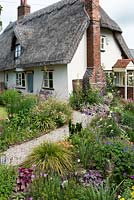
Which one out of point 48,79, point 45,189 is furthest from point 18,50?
point 45,189

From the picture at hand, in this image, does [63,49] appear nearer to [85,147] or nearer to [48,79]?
[48,79]

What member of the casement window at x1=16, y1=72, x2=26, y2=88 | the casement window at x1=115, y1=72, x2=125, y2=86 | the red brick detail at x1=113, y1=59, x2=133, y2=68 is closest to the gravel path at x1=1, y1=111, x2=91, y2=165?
the red brick detail at x1=113, y1=59, x2=133, y2=68

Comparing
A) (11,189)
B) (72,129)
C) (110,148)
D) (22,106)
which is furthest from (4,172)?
(22,106)

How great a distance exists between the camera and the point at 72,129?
35.3 ft

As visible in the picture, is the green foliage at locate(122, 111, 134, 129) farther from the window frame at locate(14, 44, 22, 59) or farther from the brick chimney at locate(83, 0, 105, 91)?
the window frame at locate(14, 44, 22, 59)

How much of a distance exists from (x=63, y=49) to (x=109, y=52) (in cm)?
483

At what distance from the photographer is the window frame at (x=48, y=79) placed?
77.8 ft

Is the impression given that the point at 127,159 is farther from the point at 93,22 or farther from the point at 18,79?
the point at 18,79

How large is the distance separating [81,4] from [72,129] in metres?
15.5

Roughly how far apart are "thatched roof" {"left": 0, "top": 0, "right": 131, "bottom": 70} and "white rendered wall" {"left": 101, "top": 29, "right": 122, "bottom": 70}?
582 mm

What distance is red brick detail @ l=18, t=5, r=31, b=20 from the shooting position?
35.9 metres

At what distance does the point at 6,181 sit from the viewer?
22.4 feet

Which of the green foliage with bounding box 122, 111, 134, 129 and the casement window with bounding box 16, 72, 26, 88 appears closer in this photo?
the green foliage with bounding box 122, 111, 134, 129

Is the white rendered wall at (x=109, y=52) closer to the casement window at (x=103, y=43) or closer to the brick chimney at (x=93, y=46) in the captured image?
the casement window at (x=103, y=43)
